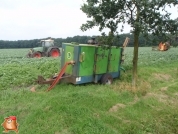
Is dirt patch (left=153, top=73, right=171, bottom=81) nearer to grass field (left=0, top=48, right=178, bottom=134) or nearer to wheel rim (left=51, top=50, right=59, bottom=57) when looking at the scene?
grass field (left=0, top=48, right=178, bottom=134)

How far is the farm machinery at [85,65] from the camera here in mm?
9422

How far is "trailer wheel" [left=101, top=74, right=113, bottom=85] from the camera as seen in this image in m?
10.4

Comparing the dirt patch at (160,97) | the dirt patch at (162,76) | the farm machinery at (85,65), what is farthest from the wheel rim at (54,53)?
the dirt patch at (160,97)

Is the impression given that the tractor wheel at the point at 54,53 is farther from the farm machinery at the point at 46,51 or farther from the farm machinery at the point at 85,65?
the farm machinery at the point at 85,65

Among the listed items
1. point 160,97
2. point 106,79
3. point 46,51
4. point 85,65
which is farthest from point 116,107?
point 46,51

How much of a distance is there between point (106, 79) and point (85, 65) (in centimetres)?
135

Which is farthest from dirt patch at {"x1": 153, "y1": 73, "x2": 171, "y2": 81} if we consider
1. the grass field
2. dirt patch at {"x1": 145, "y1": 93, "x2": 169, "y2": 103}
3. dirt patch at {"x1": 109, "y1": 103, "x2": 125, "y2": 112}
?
dirt patch at {"x1": 109, "y1": 103, "x2": 125, "y2": 112}

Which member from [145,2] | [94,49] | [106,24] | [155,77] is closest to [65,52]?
[94,49]

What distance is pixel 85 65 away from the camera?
962 centimetres

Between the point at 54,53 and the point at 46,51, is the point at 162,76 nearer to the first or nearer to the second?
the point at 54,53

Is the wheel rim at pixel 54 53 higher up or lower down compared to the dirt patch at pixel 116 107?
higher up

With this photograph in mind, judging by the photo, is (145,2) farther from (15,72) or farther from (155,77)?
(15,72)

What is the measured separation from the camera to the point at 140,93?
9.22 m

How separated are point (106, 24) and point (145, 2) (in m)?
1.73
